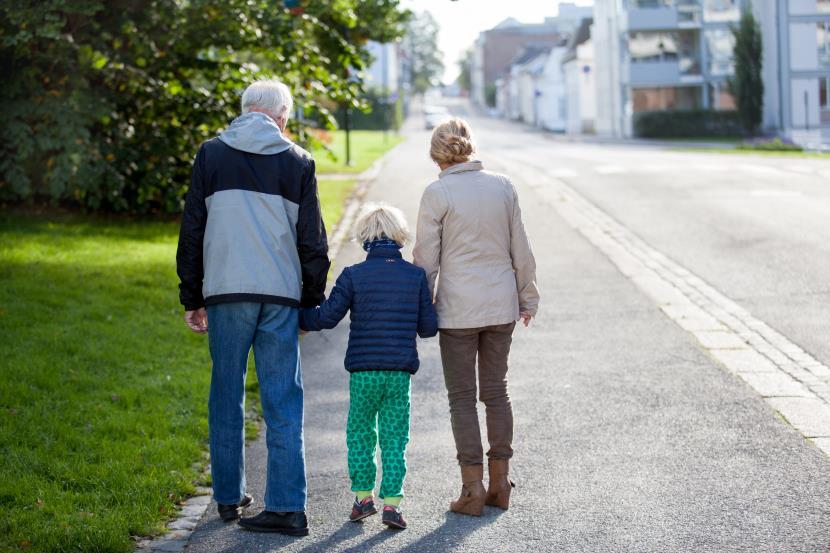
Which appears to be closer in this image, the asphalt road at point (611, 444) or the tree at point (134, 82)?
the asphalt road at point (611, 444)

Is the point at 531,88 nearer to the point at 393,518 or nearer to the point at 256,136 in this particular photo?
the point at 256,136

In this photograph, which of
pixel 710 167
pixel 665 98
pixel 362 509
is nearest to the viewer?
pixel 362 509

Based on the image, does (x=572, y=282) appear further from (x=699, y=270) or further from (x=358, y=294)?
(x=358, y=294)

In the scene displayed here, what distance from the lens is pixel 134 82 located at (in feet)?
48.9

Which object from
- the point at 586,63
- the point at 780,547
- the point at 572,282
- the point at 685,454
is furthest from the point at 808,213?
the point at 586,63

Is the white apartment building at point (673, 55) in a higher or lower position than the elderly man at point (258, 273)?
higher

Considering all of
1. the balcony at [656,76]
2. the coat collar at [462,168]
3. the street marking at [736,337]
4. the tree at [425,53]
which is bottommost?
the street marking at [736,337]

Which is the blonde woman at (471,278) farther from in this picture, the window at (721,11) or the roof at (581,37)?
the roof at (581,37)

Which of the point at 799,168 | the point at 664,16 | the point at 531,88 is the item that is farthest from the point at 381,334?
the point at 531,88

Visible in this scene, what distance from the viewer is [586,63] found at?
8069 cm

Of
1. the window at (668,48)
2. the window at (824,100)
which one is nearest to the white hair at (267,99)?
the window at (824,100)

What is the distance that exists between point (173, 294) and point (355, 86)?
275 inches

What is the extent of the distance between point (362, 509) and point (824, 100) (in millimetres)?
57543

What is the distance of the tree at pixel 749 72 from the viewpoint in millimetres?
55062
